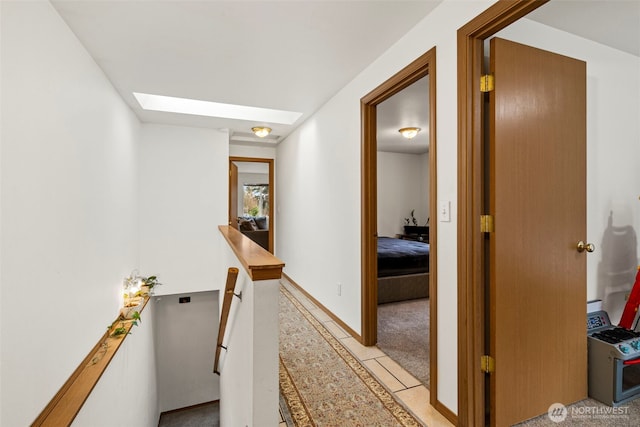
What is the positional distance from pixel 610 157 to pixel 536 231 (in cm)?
123

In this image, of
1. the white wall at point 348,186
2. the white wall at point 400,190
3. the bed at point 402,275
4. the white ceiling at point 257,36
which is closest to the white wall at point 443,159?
the white wall at point 348,186

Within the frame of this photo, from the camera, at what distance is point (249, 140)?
17.3 ft

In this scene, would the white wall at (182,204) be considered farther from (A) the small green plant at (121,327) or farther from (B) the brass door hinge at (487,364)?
(B) the brass door hinge at (487,364)

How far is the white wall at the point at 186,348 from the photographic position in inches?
169

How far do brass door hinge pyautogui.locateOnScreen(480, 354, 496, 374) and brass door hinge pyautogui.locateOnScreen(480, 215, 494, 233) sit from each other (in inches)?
26.5

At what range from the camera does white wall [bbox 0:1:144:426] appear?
1301 mm

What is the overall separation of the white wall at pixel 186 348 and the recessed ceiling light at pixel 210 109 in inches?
100

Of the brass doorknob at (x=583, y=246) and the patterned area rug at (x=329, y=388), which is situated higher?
the brass doorknob at (x=583, y=246)

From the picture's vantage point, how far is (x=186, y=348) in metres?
4.36

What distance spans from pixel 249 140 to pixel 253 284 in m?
4.41

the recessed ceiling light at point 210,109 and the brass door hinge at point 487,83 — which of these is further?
the recessed ceiling light at point 210,109

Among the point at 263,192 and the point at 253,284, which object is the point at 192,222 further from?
the point at 263,192

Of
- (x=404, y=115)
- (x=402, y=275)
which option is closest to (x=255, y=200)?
(x=404, y=115)

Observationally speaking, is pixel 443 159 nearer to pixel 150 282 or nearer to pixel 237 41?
pixel 237 41
